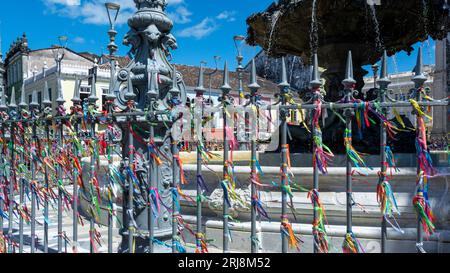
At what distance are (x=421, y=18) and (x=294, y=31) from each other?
81.8 inches

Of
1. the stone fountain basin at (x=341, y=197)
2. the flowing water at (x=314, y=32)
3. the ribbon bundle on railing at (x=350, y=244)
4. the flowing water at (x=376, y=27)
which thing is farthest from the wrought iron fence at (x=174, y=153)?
the flowing water at (x=376, y=27)

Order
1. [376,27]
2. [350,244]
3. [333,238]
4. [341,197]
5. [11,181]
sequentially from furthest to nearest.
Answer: [376,27] → [11,181] → [341,197] → [333,238] → [350,244]

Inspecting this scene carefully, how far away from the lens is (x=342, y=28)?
20.7 ft

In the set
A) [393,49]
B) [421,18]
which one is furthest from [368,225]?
[393,49]

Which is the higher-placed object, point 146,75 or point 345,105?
point 146,75

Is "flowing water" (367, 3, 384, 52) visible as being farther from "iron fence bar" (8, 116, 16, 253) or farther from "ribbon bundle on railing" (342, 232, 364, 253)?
"iron fence bar" (8, 116, 16, 253)

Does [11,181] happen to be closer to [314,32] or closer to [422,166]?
[422,166]

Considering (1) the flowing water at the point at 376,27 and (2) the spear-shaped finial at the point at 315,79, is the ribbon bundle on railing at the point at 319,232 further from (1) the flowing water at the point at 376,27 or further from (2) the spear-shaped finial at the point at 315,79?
(1) the flowing water at the point at 376,27

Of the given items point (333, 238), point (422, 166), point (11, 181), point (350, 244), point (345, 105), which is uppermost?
point (345, 105)

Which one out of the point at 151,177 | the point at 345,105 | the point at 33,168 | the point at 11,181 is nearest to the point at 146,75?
the point at 33,168

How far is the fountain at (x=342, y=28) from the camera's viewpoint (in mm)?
5738

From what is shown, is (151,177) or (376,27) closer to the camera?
(151,177)
